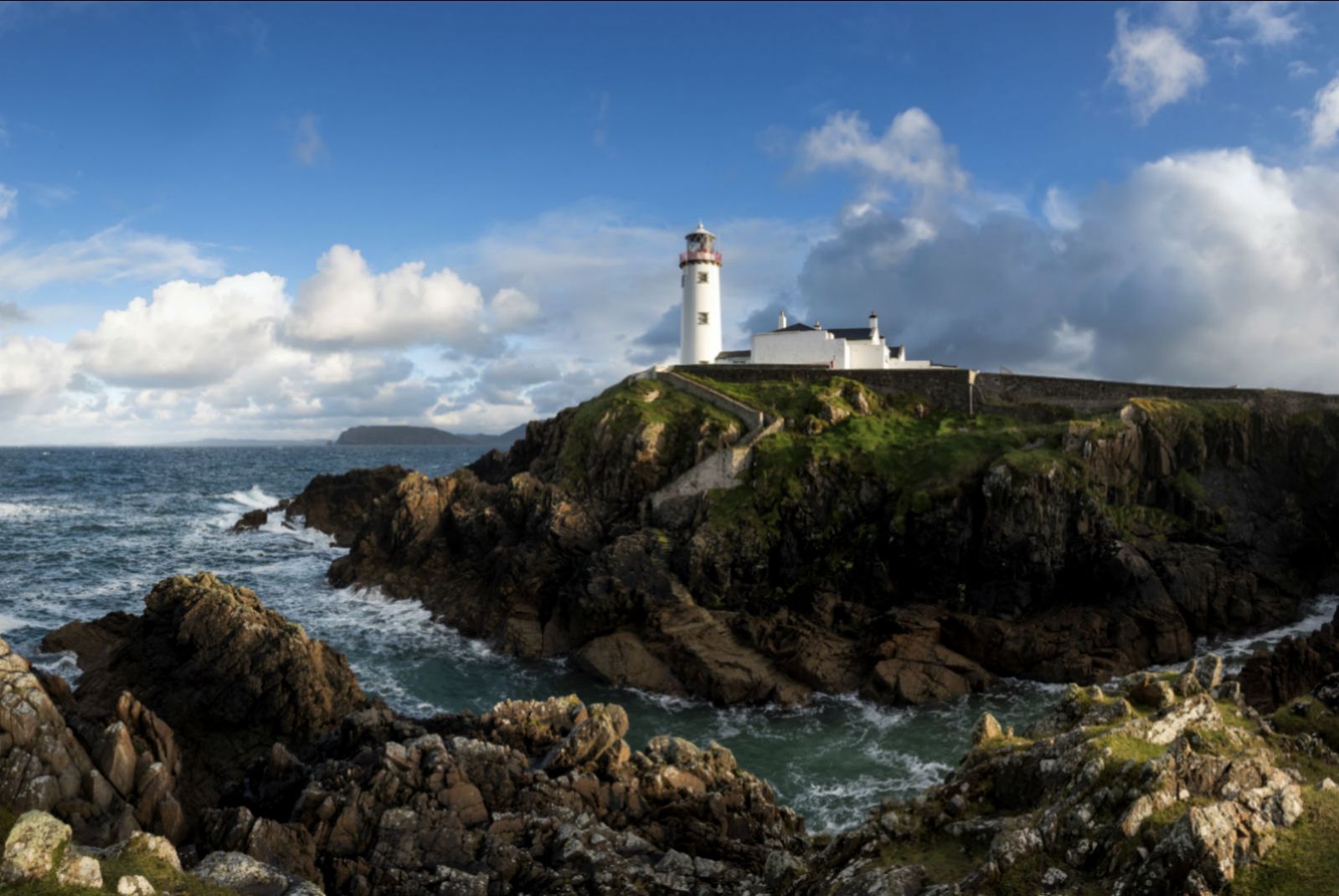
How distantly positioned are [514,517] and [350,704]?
1815 cm

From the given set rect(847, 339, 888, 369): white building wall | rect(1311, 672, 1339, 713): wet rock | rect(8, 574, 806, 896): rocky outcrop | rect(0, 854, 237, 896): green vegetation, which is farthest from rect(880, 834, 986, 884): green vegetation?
rect(847, 339, 888, 369): white building wall

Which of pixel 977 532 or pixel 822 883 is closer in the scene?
pixel 822 883

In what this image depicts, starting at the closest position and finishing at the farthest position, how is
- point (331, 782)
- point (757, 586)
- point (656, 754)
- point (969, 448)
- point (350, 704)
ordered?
point (331, 782) → point (656, 754) → point (350, 704) → point (757, 586) → point (969, 448)

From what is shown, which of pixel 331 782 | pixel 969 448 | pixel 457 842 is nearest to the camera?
pixel 457 842

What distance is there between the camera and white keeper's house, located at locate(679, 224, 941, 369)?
56.8m

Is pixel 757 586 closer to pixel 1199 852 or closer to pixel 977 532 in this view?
pixel 977 532

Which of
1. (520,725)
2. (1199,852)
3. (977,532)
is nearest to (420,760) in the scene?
(520,725)

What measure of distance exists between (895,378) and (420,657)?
104ft

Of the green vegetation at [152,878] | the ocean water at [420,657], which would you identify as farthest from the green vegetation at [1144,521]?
the green vegetation at [152,878]

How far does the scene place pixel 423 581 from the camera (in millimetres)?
41875

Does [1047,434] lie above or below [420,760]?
above

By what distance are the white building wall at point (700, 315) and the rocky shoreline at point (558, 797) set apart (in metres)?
38.8

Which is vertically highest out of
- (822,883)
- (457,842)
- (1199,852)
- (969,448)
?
(969,448)

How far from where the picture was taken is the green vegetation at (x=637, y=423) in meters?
44.7
